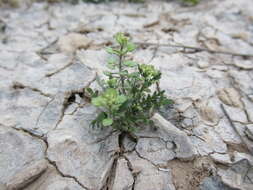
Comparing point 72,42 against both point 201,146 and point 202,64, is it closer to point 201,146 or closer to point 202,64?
point 202,64

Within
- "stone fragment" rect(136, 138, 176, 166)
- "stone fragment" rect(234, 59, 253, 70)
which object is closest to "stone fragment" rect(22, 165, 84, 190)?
"stone fragment" rect(136, 138, 176, 166)

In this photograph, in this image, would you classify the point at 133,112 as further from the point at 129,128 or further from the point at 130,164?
the point at 130,164

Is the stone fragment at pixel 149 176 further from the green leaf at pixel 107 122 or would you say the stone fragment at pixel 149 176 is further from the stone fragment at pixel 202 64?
the stone fragment at pixel 202 64

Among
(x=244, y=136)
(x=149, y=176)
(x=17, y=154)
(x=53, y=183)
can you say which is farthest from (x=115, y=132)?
(x=244, y=136)

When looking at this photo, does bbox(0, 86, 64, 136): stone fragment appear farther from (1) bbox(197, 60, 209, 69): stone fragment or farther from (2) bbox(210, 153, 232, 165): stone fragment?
(1) bbox(197, 60, 209, 69): stone fragment

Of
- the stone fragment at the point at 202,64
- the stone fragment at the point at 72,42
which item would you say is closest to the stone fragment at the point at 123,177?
the stone fragment at the point at 202,64

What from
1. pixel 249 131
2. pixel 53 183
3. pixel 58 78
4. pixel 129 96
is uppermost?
pixel 129 96
